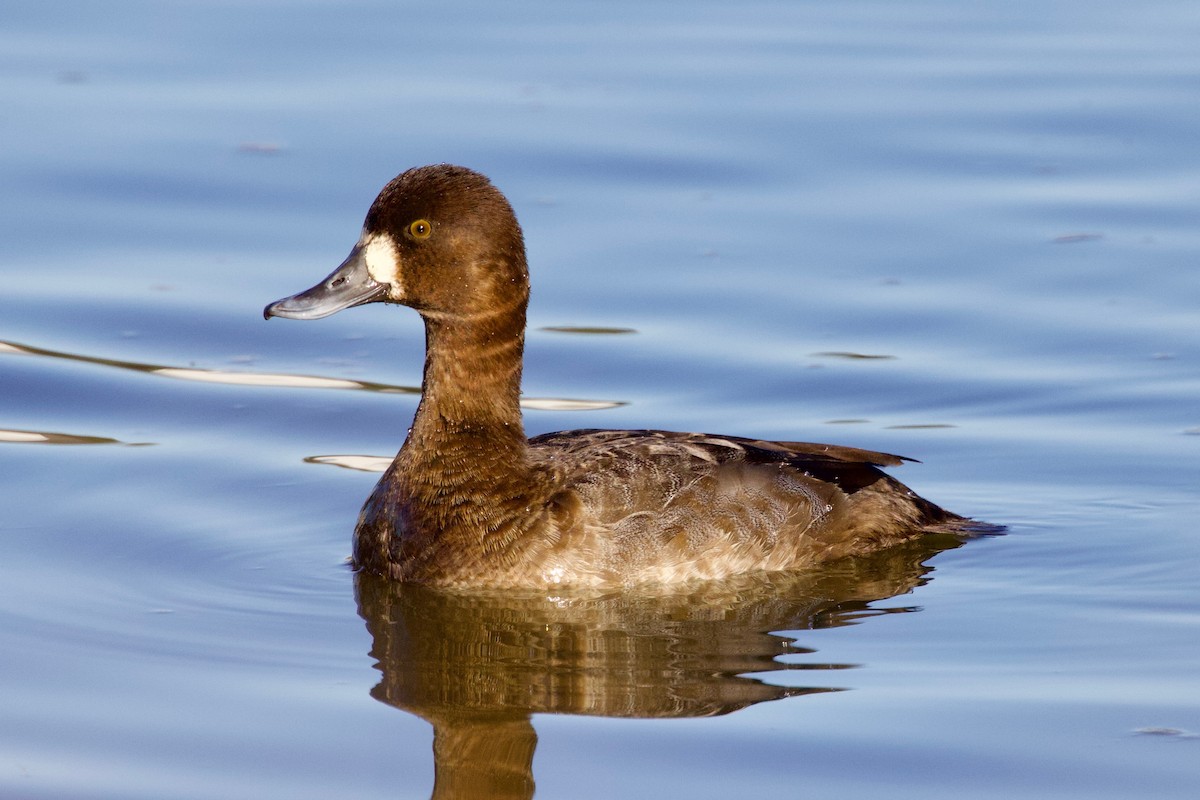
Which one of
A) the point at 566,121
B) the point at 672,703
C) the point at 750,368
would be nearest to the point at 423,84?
the point at 566,121

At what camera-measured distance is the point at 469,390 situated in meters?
8.27

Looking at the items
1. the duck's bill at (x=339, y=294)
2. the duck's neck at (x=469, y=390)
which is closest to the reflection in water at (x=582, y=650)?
the duck's neck at (x=469, y=390)

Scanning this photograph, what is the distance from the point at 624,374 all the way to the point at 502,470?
257 centimetres

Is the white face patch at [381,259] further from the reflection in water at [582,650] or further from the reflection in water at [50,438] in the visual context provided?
the reflection in water at [50,438]

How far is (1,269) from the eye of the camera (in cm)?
1174

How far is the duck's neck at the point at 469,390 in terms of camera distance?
323 inches

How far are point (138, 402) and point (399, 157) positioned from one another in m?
3.27

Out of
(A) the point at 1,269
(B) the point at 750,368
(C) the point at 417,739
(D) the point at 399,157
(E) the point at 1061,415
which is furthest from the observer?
(D) the point at 399,157

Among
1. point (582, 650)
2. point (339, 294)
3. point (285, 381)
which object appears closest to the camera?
point (582, 650)

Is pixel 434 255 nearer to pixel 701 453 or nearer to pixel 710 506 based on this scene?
pixel 701 453

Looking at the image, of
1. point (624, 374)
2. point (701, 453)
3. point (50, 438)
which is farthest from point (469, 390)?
point (50, 438)

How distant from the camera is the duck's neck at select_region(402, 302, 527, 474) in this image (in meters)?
8.21

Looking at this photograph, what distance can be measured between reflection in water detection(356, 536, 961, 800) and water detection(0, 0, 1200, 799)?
25 millimetres

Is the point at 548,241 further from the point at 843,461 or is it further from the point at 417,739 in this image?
the point at 417,739
